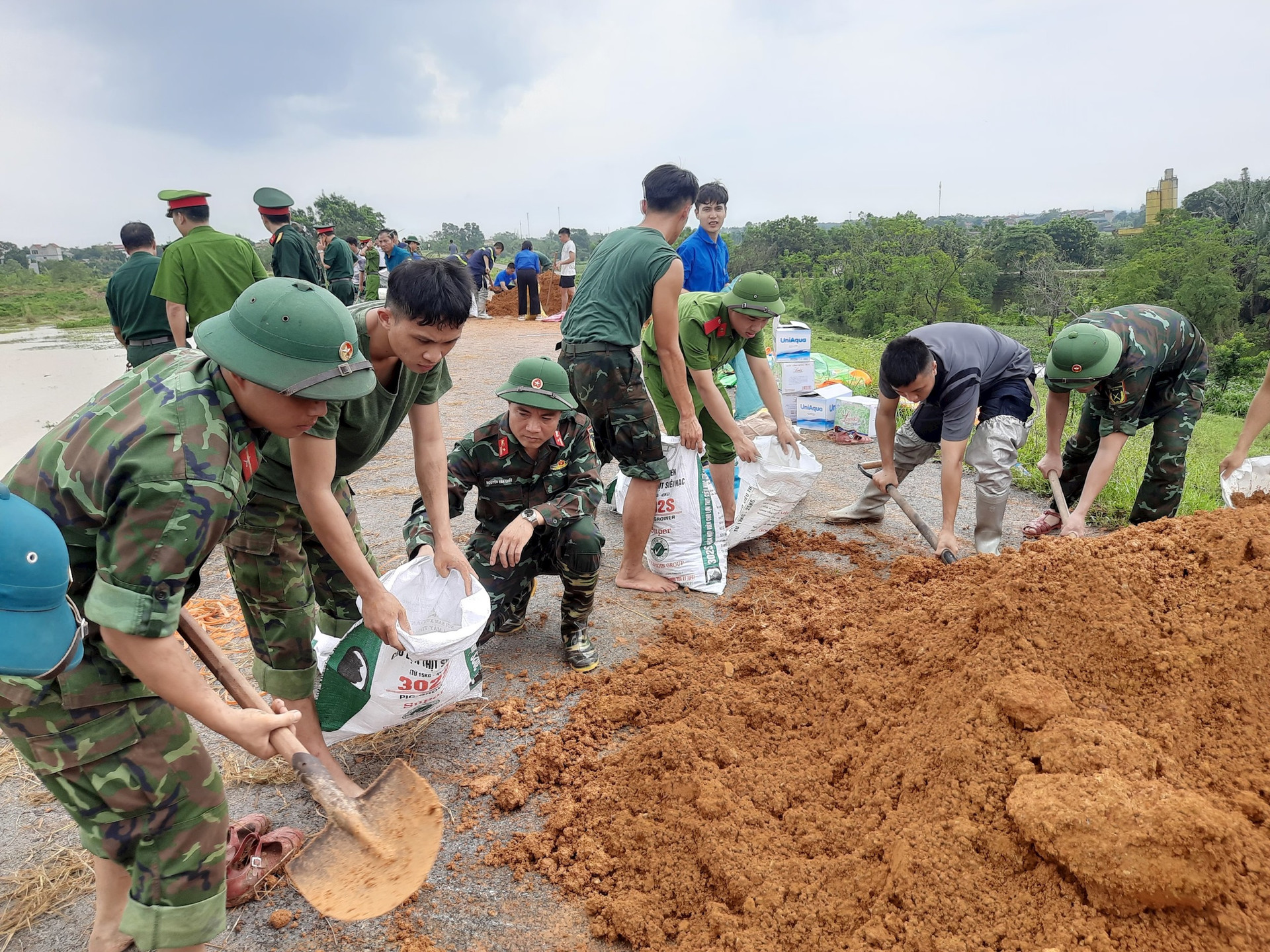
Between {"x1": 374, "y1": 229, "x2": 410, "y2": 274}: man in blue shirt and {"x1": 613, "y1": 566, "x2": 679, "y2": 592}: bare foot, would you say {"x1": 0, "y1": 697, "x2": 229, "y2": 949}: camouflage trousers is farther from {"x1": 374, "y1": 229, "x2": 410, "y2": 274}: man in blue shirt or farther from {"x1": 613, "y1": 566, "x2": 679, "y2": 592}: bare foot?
{"x1": 374, "y1": 229, "x2": 410, "y2": 274}: man in blue shirt

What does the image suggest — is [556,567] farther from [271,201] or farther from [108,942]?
[271,201]

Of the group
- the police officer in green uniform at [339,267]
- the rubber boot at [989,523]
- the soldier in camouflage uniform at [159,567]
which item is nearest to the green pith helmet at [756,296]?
the rubber boot at [989,523]

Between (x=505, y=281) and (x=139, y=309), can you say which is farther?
(x=505, y=281)

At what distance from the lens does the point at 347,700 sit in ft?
7.53

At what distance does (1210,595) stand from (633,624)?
2.09 meters

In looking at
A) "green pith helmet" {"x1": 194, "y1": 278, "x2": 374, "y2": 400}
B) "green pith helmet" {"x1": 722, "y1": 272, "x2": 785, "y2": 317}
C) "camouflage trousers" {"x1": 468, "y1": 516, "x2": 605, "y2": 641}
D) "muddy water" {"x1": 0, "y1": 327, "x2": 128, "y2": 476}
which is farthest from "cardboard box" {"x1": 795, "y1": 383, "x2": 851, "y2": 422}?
"muddy water" {"x1": 0, "y1": 327, "x2": 128, "y2": 476}

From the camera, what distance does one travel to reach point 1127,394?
11.4 feet

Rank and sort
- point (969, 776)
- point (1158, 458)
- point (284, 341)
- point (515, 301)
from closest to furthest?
point (284, 341)
point (969, 776)
point (1158, 458)
point (515, 301)

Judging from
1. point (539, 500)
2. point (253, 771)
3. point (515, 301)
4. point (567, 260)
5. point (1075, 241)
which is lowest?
point (253, 771)

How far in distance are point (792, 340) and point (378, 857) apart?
564 centimetres

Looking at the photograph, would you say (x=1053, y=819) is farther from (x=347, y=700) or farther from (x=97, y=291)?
(x=97, y=291)

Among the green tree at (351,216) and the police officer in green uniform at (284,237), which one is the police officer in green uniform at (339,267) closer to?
the police officer in green uniform at (284,237)

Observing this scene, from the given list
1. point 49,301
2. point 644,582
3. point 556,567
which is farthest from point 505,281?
point 49,301

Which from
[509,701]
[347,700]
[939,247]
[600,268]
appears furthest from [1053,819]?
[939,247]
